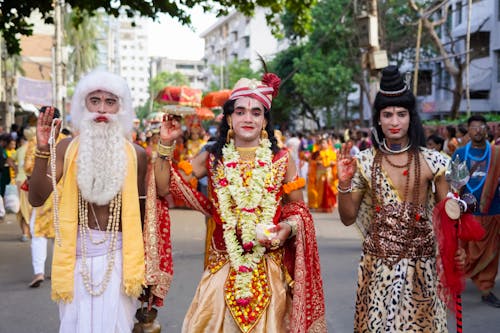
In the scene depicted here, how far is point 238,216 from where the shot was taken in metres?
4.69

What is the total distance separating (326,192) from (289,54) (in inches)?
1288

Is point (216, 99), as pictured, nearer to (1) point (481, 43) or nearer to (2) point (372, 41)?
(2) point (372, 41)

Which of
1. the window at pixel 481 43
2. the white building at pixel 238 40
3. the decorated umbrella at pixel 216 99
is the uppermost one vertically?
the white building at pixel 238 40

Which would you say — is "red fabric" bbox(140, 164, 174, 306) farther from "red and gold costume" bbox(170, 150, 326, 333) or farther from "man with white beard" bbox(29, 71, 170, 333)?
"red and gold costume" bbox(170, 150, 326, 333)

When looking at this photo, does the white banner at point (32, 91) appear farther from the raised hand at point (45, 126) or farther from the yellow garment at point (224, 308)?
the yellow garment at point (224, 308)

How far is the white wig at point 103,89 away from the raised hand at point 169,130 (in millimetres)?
316

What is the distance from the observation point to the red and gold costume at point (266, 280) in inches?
180

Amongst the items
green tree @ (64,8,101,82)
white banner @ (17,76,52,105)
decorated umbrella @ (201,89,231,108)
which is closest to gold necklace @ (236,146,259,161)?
decorated umbrella @ (201,89,231,108)

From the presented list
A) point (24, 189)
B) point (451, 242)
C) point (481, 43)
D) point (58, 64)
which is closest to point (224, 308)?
point (451, 242)

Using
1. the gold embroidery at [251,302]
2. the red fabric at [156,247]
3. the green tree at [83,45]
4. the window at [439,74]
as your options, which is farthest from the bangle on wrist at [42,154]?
the green tree at [83,45]

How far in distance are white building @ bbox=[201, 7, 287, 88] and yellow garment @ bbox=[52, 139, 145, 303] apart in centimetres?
6905

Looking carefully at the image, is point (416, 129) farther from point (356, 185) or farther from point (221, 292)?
point (221, 292)

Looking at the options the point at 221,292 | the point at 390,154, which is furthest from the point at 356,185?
the point at 221,292

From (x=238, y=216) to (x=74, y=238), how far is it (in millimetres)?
1043
